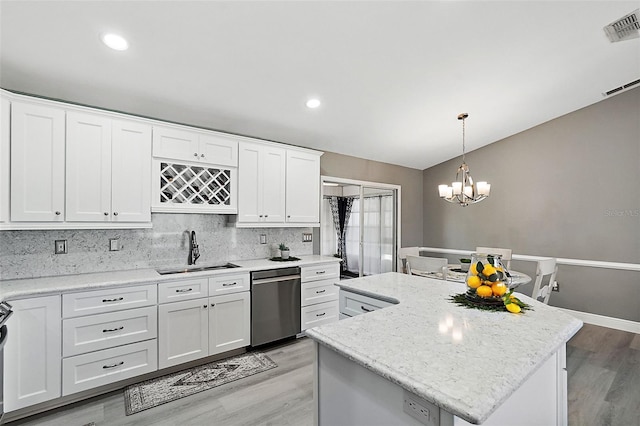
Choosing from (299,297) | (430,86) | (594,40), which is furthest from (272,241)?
(594,40)

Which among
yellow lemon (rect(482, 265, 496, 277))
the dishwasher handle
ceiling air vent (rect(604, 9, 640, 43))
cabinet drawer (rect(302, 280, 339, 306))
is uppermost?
ceiling air vent (rect(604, 9, 640, 43))

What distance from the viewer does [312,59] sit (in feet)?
8.33

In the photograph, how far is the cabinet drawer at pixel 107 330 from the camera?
2285 mm

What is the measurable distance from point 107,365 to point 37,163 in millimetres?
1678

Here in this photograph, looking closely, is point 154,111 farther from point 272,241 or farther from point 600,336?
point 600,336

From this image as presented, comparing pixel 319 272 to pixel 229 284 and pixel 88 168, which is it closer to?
pixel 229 284

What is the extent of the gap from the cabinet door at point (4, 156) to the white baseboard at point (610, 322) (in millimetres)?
6537

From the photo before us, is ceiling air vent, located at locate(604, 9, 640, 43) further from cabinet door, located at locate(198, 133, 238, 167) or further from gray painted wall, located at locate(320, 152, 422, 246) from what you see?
cabinet door, located at locate(198, 133, 238, 167)

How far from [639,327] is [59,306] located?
6.31 meters

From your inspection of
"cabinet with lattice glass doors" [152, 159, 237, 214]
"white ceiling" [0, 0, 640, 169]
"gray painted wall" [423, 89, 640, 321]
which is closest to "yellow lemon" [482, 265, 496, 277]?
"white ceiling" [0, 0, 640, 169]

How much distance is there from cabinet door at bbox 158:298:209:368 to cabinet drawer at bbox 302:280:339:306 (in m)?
1.17

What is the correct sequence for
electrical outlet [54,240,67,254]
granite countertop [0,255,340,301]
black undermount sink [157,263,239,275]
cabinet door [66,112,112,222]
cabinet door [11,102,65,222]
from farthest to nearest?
1. black undermount sink [157,263,239,275]
2. electrical outlet [54,240,67,254]
3. cabinet door [66,112,112,222]
4. cabinet door [11,102,65,222]
5. granite countertop [0,255,340,301]

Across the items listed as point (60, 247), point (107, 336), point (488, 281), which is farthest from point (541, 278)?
point (60, 247)

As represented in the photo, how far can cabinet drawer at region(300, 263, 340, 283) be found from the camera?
3.63m
